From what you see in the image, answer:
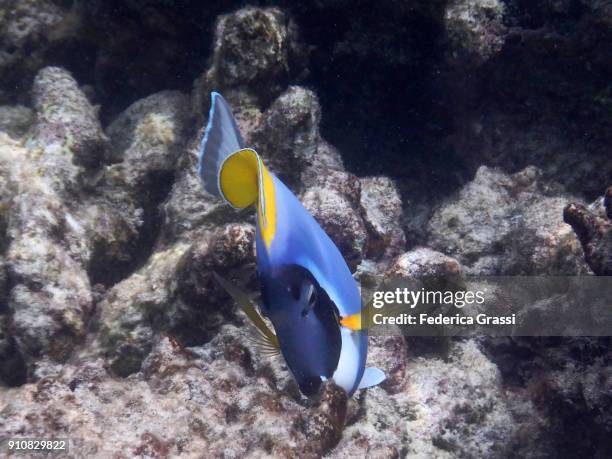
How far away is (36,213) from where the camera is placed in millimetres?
3357

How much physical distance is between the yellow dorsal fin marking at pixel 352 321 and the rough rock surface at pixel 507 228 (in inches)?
88.8

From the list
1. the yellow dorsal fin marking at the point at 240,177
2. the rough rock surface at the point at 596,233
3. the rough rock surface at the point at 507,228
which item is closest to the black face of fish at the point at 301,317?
the yellow dorsal fin marking at the point at 240,177

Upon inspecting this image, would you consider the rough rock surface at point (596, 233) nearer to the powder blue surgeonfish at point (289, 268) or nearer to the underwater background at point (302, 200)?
the underwater background at point (302, 200)

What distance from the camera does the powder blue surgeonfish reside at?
4.80 ft

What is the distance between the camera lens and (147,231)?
4.20 meters

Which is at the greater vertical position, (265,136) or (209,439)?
(265,136)

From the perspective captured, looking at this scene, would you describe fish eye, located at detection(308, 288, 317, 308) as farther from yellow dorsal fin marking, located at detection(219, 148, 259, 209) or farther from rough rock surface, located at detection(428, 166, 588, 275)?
rough rock surface, located at detection(428, 166, 588, 275)

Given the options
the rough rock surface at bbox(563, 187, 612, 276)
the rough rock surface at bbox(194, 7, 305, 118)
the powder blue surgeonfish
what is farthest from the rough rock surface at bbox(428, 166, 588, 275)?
the powder blue surgeonfish

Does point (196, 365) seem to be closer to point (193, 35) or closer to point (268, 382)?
point (268, 382)

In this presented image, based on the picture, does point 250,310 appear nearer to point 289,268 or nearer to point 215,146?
point 289,268

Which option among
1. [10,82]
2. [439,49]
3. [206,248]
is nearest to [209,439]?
A: [206,248]

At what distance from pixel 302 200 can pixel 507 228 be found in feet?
5.89

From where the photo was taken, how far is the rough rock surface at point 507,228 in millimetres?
3312

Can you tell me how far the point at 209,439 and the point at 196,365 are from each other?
1.45ft
